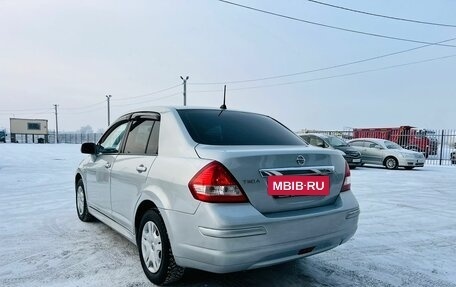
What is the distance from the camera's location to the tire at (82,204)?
197 inches

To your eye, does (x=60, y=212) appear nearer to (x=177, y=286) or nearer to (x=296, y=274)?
(x=177, y=286)

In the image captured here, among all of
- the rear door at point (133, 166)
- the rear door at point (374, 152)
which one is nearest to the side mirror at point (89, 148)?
the rear door at point (133, 166)

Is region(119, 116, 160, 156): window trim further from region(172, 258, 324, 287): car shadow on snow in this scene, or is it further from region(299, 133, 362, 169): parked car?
region(299, 133, 362, 169): parked car

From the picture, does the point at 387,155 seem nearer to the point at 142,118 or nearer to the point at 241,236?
the point at 142,118

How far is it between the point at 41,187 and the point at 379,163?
13213mm

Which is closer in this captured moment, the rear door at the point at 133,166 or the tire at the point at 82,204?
the rear door at the point at 133,166

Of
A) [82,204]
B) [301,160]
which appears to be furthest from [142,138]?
[82,204]

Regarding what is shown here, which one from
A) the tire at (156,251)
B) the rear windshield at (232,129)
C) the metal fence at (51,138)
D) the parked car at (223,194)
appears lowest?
the metal fence at (51,138)

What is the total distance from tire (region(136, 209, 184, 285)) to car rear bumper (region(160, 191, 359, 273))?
0.51 ft

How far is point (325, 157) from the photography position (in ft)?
9.80

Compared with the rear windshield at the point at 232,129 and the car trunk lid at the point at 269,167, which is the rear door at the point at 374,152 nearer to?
the rear windshield at the point at 232,129

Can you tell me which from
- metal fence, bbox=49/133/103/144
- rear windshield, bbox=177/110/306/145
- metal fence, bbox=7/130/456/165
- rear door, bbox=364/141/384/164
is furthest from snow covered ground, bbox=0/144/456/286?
metal fence, bbox=49/133/103/144

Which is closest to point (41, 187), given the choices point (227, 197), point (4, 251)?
point (4, 251)

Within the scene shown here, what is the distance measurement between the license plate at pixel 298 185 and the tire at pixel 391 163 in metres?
13.6
